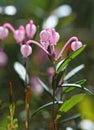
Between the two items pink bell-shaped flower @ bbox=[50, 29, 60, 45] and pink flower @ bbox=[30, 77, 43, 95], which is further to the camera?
pink flower @ bbox=[30, 77, 43, 95]

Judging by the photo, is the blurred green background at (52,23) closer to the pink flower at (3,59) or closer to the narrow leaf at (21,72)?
the pink flower at (3,59)

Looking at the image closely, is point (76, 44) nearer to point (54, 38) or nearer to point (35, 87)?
point (54, 38)

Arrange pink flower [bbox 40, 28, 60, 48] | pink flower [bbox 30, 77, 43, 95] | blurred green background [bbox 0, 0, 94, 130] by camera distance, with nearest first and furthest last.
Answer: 1. pink flower [bbox 40, 28, 60, 48]
2. pink flower [bbox 30, 77, 43, 95]
3. blurred green background [bbox 0, 0, 94, 130]

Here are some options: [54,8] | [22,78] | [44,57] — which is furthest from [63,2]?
[22,78]

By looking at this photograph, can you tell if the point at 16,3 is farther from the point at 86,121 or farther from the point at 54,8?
the point at 86,121

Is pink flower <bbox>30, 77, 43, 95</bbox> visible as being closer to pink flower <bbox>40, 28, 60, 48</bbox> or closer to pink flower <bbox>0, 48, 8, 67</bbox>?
pink flower <bbox>0, 48, 8, 67</bbox>

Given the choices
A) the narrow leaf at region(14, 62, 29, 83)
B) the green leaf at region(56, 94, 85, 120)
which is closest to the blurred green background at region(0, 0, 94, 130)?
the narrow leaf at region(14, 62, 29, 83)

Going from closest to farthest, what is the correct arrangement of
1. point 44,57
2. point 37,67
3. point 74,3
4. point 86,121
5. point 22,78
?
1. point 22,78
2. point 86,121
3. point 37,67
4. point 44,57
5. point 74,3

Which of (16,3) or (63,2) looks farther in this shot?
(63,2)

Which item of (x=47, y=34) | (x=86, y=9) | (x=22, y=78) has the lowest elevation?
(x=86, y=9)
